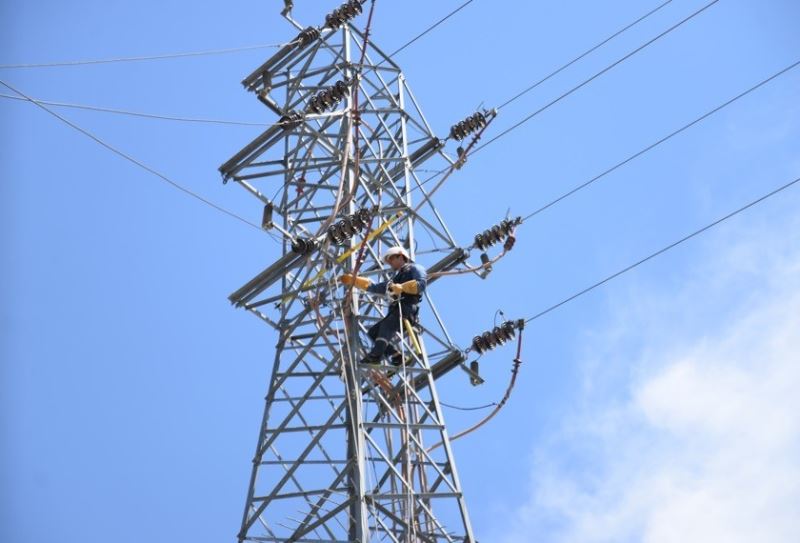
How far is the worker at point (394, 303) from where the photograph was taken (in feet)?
41.3

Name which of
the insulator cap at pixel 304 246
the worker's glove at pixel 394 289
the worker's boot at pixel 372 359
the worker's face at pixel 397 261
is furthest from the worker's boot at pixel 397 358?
the insulator cap at pixel 304 246

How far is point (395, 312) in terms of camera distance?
505 inches

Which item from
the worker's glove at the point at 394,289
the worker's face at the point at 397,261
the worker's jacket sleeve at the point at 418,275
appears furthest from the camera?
the worker's face at the point at 397,261

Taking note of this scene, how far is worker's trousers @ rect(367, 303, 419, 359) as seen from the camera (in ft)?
41.2

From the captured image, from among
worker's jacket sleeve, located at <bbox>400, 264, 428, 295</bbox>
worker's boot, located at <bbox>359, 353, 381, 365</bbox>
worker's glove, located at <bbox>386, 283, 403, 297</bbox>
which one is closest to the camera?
worker's boot, located at <bbox>359, 353, 381, 365</bbox>

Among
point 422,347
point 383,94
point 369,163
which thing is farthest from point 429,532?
point 383,94

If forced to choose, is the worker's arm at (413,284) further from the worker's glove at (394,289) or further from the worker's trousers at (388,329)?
the worker's trousers at (388,329)

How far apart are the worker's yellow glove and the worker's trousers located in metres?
0.19

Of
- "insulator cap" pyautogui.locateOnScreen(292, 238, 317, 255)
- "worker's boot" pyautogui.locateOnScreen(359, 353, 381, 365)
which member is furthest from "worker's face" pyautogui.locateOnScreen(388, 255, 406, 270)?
"worker's boot" pyautogui.locateOnScreen(359, 353, 381, 365)

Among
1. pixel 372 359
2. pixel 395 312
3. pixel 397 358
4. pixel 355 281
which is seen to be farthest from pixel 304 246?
pixel 397 358

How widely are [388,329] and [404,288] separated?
0.50 m

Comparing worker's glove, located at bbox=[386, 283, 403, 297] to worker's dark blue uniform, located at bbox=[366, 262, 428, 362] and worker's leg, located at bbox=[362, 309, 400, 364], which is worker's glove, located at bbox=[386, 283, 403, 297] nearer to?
worker's dark blue uniform, located at bbox=[366, 262, 428, 362]

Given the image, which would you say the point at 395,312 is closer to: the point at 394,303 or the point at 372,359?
the point at 394,303

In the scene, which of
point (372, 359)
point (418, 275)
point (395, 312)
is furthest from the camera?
point (418, 275)
